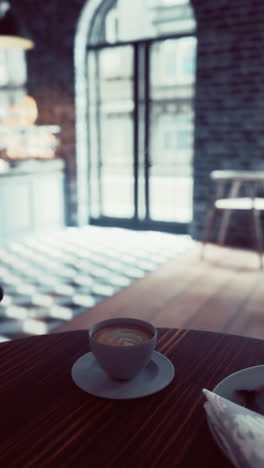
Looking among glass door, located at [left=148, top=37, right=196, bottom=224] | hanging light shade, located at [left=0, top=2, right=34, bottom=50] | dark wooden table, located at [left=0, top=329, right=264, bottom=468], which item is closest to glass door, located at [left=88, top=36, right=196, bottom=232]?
glass door, located at [left=148, top=37, right=196, bottom=224]

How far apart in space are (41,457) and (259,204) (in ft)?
9.98

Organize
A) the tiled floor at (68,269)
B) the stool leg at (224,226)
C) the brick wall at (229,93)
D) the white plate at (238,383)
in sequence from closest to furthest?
the white plate at (238,383) → the tiled floor at (68,269) → the brick wall at (229,93) → the stool leg at (224,226)

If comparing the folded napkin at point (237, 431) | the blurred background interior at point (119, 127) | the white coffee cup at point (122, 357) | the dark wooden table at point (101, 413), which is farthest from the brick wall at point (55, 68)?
the folded napkin at point (237, 431)

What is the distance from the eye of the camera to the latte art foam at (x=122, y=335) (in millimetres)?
599

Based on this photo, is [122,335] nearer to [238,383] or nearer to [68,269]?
[238,383]

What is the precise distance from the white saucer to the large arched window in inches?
152

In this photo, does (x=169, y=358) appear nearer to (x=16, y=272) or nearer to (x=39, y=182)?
(x=16, y=272)

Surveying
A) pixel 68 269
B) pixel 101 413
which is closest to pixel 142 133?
pixel 68 269

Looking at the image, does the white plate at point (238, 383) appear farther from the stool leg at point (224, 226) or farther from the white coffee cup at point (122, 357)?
the stool leg at point (224, 226)

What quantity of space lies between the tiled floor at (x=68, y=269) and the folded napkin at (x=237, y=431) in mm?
1809

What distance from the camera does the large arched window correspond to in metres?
4.27

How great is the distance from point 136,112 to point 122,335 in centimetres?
414

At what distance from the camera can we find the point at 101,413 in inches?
21.0

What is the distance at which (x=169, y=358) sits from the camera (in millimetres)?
679
